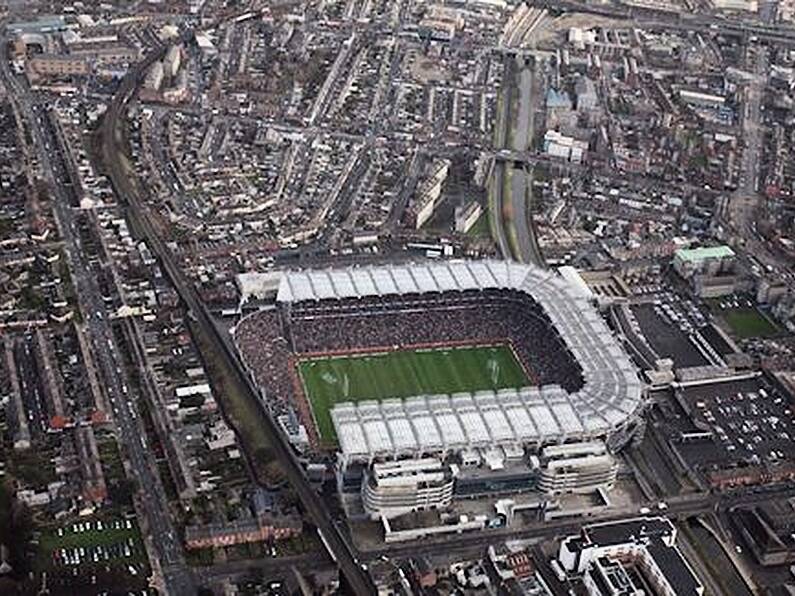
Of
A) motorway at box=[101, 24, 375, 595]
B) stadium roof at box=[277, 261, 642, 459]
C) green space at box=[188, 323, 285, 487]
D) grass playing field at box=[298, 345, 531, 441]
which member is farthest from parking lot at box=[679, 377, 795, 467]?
green space at box=[188, 323, 285, 487]

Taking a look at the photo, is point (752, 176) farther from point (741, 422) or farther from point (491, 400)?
point (491, 400)

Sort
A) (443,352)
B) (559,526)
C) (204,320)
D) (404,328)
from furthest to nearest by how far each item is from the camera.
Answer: (404,328) → (204,320) → (443,352) → (559,526)

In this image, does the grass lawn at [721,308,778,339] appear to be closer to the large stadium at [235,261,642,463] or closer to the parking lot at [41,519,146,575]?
the large stadium at [235,261,642,463]

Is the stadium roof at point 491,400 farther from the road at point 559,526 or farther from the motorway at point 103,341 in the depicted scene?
the motorway at point 103,341

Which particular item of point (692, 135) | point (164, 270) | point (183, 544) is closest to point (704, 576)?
point (183, 544)

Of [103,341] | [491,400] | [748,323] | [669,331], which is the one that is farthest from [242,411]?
[748,323]

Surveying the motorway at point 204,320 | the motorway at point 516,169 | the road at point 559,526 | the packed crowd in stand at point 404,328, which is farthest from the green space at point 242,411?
the motorway at point 516,169
